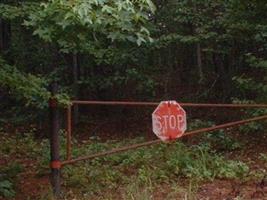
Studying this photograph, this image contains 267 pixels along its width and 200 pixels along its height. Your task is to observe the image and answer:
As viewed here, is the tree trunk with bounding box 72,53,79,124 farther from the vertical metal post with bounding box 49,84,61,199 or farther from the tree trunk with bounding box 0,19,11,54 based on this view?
the vertical metal post with bounding box 49,84,61,199

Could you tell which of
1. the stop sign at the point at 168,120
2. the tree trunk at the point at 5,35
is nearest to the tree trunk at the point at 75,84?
the tree trunk at the point at 5,35

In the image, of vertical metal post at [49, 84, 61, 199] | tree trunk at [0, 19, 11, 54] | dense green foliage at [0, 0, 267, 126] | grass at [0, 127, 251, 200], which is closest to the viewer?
vertical metal post at [49, 84, 61, 199]

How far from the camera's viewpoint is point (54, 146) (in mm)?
5230

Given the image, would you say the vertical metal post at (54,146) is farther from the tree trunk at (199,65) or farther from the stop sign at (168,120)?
the tree trunk at (199,65)

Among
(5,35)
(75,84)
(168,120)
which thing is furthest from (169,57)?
(168,120)

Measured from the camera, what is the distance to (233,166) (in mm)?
6891

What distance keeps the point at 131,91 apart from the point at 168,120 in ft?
26.7

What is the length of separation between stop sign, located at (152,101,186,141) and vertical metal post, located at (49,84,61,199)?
1.06m

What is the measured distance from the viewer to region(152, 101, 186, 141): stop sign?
→ 5.18m

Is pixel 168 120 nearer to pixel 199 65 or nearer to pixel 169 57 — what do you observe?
pixel 199 65

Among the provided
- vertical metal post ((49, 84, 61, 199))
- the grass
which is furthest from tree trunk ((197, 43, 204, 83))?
vertical metal post ((49, 84, 61, 199))

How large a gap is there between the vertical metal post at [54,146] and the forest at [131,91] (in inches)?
2.6

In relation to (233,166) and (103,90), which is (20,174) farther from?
(103,90)

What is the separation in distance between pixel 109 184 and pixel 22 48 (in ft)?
23.3
